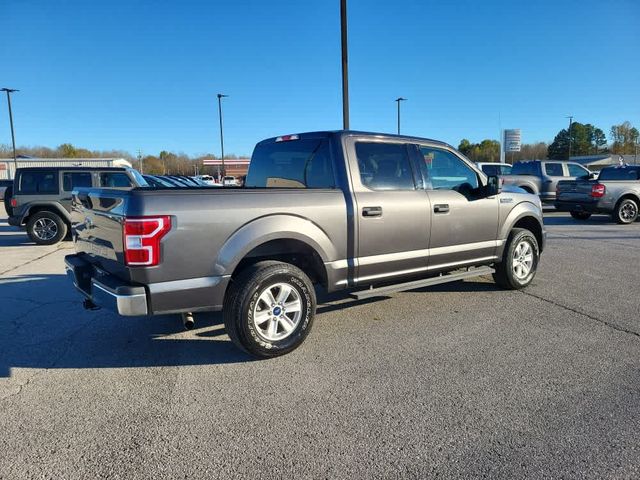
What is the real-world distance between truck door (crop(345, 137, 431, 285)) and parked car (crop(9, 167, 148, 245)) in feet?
27.3

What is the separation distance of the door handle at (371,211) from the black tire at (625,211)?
472 inches

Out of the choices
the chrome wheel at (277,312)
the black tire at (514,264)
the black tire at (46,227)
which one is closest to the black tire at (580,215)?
the black tire at (514,264)

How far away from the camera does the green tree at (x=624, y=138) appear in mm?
92812

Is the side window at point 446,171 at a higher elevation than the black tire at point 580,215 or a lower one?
higher

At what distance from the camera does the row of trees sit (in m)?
90.2

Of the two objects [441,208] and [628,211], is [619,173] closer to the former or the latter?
[628,211]

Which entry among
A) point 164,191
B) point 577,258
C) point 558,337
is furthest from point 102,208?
point 577,258

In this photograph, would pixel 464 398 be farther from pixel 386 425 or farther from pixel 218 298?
pixel 218 298

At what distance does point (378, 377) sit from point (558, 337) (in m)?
1.93

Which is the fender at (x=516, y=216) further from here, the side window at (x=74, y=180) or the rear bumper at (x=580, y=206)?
the side window at (x=74, y=180)

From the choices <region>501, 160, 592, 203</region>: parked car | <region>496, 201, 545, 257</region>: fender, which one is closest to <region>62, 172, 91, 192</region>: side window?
<region>496, 201, 545, 257</region>: fender

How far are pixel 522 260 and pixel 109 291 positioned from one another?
16.2ft

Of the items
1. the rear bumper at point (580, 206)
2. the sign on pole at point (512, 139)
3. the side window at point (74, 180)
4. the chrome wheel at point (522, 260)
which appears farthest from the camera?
the sign on pole at point (512, 139)

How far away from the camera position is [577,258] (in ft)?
26.0
